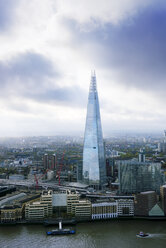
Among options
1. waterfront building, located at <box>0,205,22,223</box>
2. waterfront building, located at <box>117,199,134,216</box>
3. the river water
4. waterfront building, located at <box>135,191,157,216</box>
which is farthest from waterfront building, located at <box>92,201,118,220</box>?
waterfront building, located at <box>0,205,22,223</box>

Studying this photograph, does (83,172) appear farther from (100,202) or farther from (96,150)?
(100,202)

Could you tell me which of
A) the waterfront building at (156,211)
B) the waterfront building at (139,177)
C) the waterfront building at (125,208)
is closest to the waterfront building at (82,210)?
the waterfront building at (125,208)

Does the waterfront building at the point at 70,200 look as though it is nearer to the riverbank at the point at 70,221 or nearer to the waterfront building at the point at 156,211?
the riverbank at the point at 70,221

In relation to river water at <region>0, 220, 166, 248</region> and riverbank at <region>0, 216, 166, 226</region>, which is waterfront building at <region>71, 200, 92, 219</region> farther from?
river water at <region>0, 220, 166, 248</region>

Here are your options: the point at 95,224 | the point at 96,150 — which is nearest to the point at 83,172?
the point at 96,150

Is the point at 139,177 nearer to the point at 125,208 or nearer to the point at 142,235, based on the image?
the point at 125,208

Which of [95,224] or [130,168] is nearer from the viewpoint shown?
[95,224]

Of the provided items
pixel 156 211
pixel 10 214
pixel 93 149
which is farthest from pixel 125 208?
pixel 93 149
